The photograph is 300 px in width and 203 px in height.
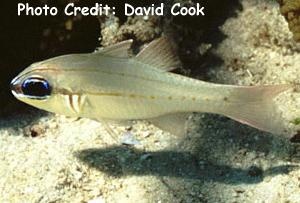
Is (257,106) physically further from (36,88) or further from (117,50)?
(36,88)

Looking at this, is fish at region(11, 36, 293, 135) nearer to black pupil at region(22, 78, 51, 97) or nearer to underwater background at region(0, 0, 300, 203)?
black pupil at region(22, 78, 51, 97)

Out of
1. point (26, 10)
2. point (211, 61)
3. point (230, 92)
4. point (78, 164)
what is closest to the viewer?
point (230, 92)

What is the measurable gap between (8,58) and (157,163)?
165cm

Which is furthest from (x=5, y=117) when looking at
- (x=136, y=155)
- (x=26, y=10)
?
(x=136, y=155)

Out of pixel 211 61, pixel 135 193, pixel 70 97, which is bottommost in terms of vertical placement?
pixel 135 193

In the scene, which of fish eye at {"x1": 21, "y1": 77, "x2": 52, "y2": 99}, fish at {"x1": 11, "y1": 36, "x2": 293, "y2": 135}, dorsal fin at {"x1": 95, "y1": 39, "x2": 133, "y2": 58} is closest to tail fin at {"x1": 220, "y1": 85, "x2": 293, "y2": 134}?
fish at {"x1": 11, "y1": 36, "x2": 293, "y2": 135}

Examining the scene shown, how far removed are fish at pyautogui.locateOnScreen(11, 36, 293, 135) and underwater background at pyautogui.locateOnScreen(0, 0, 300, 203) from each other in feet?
2.40

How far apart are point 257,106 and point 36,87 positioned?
4.49 ft

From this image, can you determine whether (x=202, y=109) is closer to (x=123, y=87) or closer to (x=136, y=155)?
(x=123, y=87)

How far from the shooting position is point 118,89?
320 cm

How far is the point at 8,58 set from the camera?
4484 millimetres

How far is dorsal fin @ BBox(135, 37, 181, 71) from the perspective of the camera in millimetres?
3283

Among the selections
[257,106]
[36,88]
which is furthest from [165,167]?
[36,88]

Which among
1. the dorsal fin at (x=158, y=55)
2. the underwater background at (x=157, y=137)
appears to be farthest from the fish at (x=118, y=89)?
the underwater background at (x=157, y=137)
